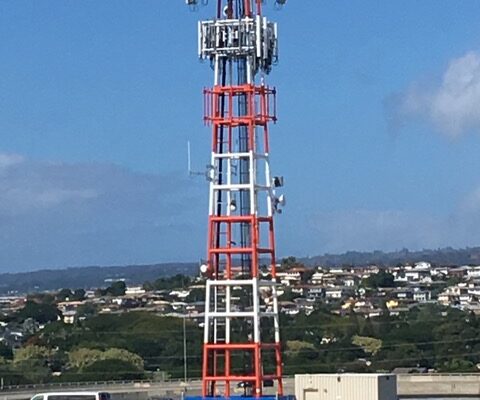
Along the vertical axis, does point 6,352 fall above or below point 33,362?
above

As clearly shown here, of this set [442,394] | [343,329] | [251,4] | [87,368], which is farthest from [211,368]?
[343,329]

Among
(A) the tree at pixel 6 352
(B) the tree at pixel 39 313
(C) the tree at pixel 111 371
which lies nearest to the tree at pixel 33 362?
(A) the tree at pixel 6 352

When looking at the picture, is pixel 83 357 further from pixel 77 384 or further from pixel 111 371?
pixel 77 384

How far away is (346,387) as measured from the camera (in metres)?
55.3

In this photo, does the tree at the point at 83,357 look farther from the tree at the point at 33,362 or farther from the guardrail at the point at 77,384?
the guardrail at the point at 77,384

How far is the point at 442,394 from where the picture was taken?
271 ft

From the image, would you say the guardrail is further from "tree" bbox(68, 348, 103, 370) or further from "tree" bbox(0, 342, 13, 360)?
"tree" bbox(0, 342, 13, 360)

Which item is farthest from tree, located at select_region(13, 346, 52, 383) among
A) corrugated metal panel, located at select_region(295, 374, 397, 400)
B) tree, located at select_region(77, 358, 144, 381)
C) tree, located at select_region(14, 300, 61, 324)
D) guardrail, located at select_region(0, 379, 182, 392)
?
tree, located at select_region(14, 300, 61, 324)

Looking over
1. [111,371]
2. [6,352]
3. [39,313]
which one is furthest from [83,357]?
[39,313]

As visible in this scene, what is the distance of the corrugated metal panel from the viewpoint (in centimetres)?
5497

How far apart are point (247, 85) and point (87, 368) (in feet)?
151

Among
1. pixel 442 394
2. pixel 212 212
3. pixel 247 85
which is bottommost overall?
pixel 442 394

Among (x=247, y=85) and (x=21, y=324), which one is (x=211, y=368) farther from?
(x=21, y=324)

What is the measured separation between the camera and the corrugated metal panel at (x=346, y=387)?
180 ft
